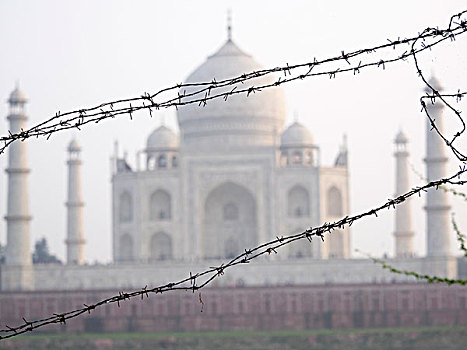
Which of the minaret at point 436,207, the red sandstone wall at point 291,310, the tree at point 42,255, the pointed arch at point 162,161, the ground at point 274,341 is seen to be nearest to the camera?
the ground at point 274,341

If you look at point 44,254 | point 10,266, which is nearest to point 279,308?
point 10,266

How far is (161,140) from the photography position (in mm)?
36281

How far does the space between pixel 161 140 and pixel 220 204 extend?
249 centimetres

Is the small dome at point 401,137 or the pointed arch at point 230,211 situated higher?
the small dome at point 401,137

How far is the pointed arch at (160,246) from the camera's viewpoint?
116 feet

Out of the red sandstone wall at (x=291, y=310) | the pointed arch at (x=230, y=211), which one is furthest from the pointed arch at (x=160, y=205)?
the red sandstone wall at (x=291, y=310)

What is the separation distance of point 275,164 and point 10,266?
7.77 meters

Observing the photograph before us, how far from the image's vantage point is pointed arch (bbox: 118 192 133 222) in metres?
35.9

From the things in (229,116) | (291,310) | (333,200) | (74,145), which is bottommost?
(291,310)

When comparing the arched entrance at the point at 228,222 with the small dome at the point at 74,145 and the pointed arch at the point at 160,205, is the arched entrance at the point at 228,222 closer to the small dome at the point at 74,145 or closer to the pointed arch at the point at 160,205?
the pointed arch at the point at 160,205

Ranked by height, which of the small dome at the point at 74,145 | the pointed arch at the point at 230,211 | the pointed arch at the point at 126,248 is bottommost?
the pointed arch at the point at 126,248

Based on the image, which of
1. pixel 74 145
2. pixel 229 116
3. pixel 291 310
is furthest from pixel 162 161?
pixel 291 310

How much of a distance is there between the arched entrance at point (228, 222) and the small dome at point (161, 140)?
1954mm

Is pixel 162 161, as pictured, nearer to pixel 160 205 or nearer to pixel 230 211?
pixel 160 205
